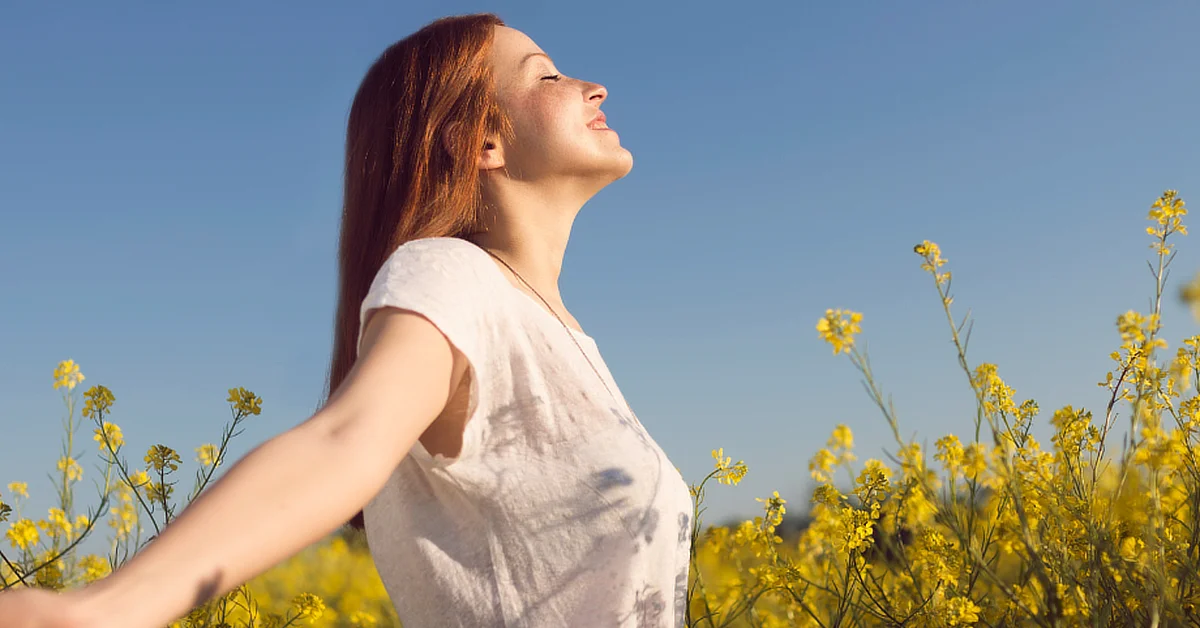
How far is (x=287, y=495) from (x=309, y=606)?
188cm

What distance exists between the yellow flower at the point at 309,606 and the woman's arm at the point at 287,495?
1.71 m

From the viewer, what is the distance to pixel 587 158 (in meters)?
1.53

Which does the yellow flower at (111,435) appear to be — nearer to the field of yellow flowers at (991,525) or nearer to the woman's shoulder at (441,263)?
the field of yellow flowers at (991,525)

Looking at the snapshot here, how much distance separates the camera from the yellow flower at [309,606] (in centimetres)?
233

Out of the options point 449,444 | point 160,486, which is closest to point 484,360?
point 449,444

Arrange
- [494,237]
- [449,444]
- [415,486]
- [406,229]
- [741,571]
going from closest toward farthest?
[449,444], [415,486], [406,229], [494,237], [741,571]

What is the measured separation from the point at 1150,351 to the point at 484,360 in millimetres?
1201

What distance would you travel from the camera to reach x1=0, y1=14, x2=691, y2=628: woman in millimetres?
646

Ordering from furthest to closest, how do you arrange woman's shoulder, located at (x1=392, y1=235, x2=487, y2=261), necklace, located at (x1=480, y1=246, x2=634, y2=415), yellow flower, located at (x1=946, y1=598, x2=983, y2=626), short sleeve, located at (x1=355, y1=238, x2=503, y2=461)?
yellow flower, located at (x1=946, y1=598, x2=983, y2=626) → necklace, located at (x1=480, y1=246, x2=634, y2=415) → woman's shoulder, located at (x1=392, y1=235, x2=487, y2=261) → short sleeve, located at (x1=355, y1=238, x2=503, y2=461)

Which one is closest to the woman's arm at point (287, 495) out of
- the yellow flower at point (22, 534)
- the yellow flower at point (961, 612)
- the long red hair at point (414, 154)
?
the long red hair at point (414, 154)

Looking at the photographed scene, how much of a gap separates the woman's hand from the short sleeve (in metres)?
0.39

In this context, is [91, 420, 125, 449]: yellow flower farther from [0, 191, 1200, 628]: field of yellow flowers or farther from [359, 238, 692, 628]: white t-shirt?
[359, 238, 692, 628]: white t-shirt

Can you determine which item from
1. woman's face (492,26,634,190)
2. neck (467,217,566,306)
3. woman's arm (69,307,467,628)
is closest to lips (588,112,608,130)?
woman's face (492,26,634,190)

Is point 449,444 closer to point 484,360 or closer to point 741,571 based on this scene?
point 484,360
